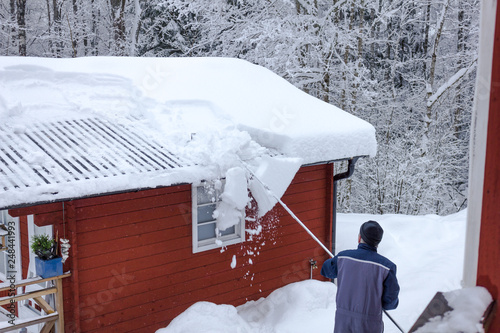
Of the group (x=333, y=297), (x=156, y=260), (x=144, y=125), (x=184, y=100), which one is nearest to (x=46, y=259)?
(x=156, y=260)

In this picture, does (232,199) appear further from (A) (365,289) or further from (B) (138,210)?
(A) (365,289)

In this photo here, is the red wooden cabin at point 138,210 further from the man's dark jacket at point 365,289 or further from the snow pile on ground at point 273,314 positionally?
the man's dark jacket at point 365,289

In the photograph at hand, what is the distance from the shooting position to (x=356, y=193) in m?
16.4

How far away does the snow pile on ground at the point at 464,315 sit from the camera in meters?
1.04

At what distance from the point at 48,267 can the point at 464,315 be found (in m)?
5.04

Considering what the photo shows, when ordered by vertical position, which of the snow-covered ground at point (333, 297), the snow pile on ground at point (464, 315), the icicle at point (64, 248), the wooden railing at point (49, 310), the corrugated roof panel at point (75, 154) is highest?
the snow pile on ground at point (464, 315)

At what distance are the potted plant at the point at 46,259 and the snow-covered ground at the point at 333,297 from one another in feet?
4.81

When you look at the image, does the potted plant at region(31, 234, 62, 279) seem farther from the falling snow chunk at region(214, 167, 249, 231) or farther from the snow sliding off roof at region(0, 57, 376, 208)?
the falling snow chunk at region(214, 167, 249, 231)

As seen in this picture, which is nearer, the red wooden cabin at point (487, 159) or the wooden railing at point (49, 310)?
the red wooden cabin at point (487, 159)

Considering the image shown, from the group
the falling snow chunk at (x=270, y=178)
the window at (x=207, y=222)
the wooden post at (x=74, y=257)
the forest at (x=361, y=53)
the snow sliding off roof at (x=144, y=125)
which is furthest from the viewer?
the forest at (x=361, y=53)

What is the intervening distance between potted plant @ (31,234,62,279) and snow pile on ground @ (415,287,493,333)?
4975 millimetres

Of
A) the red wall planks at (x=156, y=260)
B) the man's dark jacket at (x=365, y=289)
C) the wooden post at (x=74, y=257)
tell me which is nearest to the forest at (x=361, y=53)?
the red wall planks at (x=156, y=260)

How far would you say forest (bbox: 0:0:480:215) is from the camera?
14.1 m

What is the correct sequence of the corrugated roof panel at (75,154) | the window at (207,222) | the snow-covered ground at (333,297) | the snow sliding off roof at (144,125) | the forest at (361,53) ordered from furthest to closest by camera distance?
the forest at (361,53) < the window at (207,222) < the snow-covered ground at (333,297) < the snow sliding off roof at (144,125) < the corrugated roof panel at (75,154)
